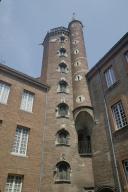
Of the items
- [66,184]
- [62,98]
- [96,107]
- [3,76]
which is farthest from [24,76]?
[66,184]

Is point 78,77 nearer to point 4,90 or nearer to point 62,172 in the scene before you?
point 4,90

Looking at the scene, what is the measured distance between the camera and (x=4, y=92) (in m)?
16.5

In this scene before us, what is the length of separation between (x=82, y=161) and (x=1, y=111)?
25.2 feet

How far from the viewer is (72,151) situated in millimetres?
16203

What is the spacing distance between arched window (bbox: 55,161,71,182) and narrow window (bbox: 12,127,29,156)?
9.73 ft

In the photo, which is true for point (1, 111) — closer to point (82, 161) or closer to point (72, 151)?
point (72, 151)

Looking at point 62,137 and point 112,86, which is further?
point 62,137

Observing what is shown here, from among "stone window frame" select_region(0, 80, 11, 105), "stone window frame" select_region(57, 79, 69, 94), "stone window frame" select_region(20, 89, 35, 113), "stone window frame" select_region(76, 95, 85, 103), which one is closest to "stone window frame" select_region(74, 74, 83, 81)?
"stone window frame" select_region(57, 79, 69, 94)

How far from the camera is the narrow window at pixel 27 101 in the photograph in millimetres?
17031

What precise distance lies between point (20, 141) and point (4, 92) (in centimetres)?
445

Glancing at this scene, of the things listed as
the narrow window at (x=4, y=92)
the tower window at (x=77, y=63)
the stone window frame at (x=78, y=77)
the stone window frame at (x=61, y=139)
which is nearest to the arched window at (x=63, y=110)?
the stone window frame at (x=61, y=139)

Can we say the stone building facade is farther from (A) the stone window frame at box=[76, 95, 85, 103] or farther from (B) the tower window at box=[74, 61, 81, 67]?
(B) the tower window at box=[74, 61, 81, 67]

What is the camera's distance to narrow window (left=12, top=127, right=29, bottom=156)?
1452 centimetres

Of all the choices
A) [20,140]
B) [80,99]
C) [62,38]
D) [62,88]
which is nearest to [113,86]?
[80,99]
